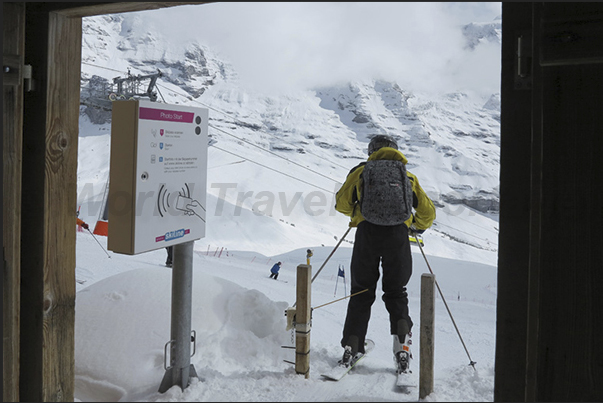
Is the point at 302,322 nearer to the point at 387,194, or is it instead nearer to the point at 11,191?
the point at 387,194

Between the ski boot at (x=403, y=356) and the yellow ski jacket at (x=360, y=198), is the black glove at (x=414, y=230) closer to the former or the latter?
the yellow ski jacket at (x=360, y=198)

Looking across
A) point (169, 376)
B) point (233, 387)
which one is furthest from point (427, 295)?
point (169, 376)

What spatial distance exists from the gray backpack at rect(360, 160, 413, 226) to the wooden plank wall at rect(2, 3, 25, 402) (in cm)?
169

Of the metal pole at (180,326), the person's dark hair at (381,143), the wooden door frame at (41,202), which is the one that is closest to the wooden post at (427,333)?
the person's dark hair at (381,143)

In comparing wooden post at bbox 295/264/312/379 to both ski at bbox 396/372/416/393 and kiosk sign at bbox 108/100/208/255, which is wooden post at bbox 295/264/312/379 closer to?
ski at bbox 396/372/416/393

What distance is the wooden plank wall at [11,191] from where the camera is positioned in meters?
1.55

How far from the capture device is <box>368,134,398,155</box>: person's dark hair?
2746 millimetres

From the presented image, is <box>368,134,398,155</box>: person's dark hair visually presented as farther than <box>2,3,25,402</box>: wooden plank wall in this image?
Yes

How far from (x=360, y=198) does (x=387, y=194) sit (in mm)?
184

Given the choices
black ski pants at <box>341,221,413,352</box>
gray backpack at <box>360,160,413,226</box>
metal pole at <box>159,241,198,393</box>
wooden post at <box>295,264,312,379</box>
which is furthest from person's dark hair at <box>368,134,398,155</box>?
metal pole at <box>159,241,198,393</box>

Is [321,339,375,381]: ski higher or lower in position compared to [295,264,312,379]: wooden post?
lower

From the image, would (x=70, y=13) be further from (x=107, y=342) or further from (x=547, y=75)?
(x=107, y=342)

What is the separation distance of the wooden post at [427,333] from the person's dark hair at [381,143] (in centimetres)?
82

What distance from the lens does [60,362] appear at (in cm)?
173
